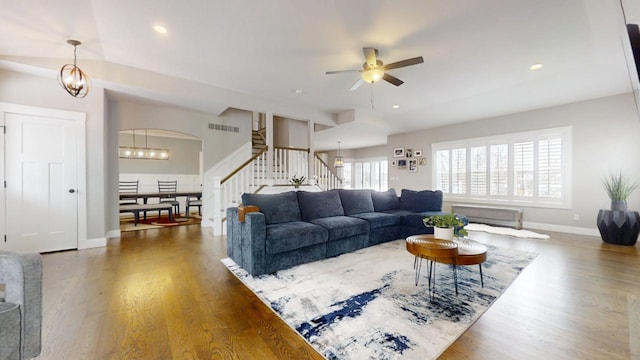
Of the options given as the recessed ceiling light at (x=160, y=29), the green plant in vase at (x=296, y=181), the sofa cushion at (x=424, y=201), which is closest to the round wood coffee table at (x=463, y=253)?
the sofa cushion at (x=424, y=201)

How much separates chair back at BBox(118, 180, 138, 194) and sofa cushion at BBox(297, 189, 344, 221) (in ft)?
22.9

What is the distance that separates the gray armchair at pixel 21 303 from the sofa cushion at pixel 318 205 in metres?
2.82

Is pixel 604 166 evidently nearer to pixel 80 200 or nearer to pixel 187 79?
pixel 187 79

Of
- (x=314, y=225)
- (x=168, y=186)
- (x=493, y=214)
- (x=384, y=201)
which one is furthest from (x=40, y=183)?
(x=493, y=214)

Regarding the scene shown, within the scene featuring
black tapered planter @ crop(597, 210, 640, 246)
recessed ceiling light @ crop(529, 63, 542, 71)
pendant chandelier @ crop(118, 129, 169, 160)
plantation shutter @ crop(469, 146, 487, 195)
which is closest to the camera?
recessed ceiling light @ crop(529, 63, 542, 71)

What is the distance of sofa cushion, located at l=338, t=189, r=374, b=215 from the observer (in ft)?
14.9

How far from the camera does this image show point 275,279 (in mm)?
2863

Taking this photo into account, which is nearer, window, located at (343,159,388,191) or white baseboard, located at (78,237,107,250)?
white baseboard, located at (78,237,107,250)

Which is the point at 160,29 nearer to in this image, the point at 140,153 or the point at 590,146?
the point at 140,153

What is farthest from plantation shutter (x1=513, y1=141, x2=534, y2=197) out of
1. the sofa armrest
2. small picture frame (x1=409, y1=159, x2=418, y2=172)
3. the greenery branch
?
the sofa armrest

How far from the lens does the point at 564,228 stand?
5.47 meters

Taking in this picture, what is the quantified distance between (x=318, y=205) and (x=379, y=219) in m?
1.08

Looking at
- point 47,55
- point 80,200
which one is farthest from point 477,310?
point 47,55

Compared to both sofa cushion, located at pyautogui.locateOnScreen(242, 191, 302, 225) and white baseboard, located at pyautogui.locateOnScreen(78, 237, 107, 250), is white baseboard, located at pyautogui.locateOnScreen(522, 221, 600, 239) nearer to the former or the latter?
sofa cushion, located at pyautogui.locateOnScreen(242, 191, 302, 225)
